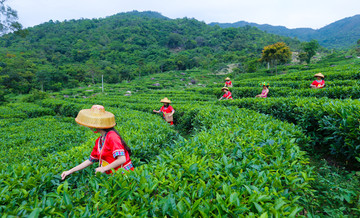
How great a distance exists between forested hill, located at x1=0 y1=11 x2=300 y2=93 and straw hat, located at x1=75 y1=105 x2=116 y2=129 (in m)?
38.4

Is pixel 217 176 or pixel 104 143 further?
pixel 104 143

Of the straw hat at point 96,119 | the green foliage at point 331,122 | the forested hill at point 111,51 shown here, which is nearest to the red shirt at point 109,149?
the straw hat at point 96,119

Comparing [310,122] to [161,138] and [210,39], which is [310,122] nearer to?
[161,138]

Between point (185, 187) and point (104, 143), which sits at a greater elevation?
point (104, 143)

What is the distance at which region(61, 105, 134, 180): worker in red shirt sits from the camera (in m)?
2.08

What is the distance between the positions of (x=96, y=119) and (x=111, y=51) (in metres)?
74.3

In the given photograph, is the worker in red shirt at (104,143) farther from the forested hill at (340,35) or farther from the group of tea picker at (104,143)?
the forested hill at (340,35)

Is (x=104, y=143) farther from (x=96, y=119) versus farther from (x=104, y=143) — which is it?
(x=96, y=119)

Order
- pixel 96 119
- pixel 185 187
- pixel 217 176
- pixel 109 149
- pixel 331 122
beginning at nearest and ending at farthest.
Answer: pixel 185 187 → pixel 217 176 → pixel 96 119 → pixel 109 149 → pixel 331 122

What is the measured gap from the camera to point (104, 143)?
2244mm

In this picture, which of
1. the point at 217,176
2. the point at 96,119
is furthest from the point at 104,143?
the point at 217,176

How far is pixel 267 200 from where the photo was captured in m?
1.48

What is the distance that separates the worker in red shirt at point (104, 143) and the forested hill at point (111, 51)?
126ft

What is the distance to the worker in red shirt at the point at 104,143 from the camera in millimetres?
2078
